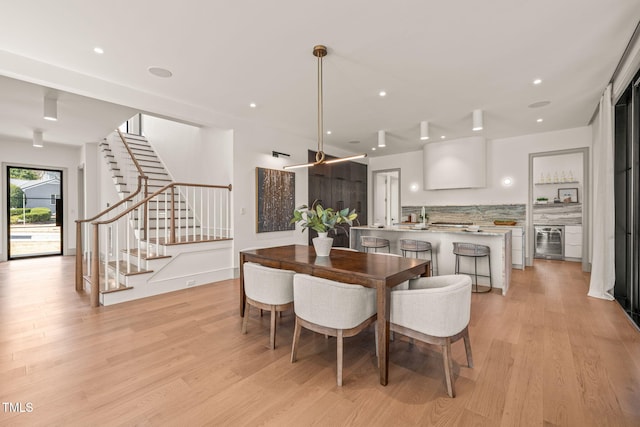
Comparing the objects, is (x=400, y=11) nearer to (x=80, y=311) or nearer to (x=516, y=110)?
(x=516, y=110)

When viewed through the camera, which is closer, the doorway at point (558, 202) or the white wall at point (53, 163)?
the doorway at point (558, 202)

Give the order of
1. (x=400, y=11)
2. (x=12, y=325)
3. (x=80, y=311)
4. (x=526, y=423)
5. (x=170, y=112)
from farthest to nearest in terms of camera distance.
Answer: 1. (x=170, y=112)
2. (x=80, y=311)
3. (x=12, y=325)
4. (x=400, y=11)
5. (x=526, y=423)

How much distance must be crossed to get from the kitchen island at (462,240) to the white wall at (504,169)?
236 cm

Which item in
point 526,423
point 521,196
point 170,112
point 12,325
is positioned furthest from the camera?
point 521,196

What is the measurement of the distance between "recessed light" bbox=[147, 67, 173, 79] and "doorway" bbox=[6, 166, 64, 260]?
253 inches

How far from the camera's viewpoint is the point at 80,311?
3.49 m

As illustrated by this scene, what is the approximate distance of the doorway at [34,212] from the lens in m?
7.09

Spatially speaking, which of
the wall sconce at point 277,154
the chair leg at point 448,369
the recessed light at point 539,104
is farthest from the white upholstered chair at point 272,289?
the recessed light at point 539,104

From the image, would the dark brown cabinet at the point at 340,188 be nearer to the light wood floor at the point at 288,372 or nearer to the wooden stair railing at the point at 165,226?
the wooden stair railing at the point at 165,226

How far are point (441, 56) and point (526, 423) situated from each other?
128 inches

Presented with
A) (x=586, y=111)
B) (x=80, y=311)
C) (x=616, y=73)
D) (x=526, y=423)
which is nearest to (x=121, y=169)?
(x=80, y=311)

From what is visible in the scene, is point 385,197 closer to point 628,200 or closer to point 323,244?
point 628,200

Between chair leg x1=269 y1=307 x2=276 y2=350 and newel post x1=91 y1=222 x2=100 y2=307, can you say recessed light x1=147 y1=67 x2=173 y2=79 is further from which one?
chair leg x1=269 y1=307 x2=276 y2=350

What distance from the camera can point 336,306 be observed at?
6.91 ft
